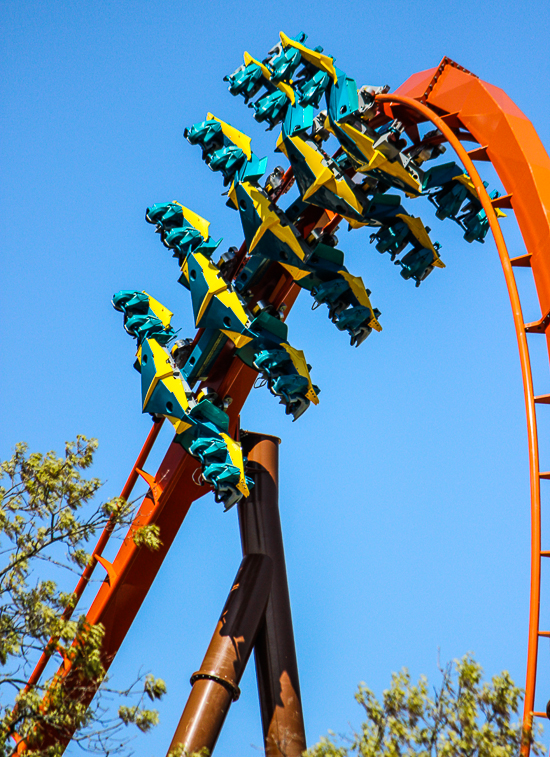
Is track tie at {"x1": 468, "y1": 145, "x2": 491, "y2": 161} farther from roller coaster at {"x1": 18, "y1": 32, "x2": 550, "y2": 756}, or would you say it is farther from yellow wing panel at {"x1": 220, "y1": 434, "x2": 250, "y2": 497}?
yellow wing panel at {"x1": 220, "y1": 434, "x2": 250, "y2": 497}

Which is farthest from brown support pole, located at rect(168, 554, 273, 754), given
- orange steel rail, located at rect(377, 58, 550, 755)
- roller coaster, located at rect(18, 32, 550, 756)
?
orange steel rail, located at rect(377, 58, 550, 755)

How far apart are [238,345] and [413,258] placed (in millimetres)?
2886

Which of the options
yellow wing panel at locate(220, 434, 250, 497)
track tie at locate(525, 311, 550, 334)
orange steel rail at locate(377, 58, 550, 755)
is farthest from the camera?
yellow wing panel at locate(220, 434, 250, 497)

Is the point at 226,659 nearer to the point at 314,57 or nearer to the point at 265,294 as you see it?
the point at 265,294

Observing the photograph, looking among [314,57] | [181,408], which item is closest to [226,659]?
[181,408]

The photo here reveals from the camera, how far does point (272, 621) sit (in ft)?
41.8

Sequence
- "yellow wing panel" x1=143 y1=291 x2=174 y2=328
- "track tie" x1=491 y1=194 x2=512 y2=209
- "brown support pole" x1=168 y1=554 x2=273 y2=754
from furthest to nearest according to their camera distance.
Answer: "yellow wing panel" x1=143 y1=291 x2=174 y2=328
"brown support pole" x1=168 y1=554 x2=273 y2=754
"track tie" x1=491 y1=194 x2=512 y2=209

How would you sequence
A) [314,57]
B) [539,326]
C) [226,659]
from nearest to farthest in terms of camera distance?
[539,326]
[226,659]
[314,57]

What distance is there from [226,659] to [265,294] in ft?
15.6

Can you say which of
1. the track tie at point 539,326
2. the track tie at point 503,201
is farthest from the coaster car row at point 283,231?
the track tie at point 539,326

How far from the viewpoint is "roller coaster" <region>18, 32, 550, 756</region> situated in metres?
11.7

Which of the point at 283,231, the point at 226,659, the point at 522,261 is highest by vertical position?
the point at 283,231

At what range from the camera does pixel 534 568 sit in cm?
782

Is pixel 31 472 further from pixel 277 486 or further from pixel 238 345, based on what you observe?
pixel 277 486
